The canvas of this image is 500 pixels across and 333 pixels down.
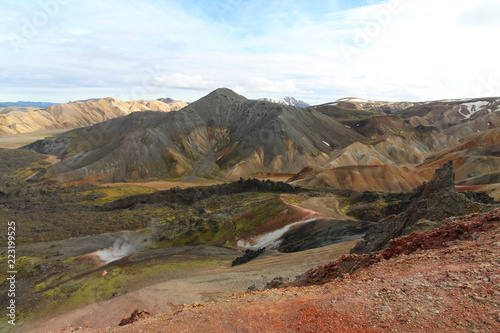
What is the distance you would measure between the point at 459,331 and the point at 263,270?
2154 cm

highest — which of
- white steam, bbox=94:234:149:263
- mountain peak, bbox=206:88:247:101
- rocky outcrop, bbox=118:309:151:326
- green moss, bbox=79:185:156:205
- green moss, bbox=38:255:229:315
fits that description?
mountain peak, bbox=206:88:247:101

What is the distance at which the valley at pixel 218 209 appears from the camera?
78.1ft

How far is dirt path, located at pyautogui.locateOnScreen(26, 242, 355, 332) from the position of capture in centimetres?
2423

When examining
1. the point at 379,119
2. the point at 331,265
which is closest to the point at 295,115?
the point at 379,119

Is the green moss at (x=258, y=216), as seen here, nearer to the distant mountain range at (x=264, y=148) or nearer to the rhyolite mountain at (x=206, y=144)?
the distant mountain range at (x=264, y=148)

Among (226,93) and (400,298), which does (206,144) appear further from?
(400,298)

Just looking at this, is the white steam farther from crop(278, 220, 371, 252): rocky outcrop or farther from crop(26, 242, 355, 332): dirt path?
crop(278, 220, 371, 252): rocky outcrop

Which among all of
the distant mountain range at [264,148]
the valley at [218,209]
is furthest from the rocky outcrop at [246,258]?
the distant mountain range at [264,148]

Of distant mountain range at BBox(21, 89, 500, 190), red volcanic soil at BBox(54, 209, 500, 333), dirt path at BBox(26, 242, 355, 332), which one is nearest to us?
red volcanic soil at BBox(54, 209, 500, 333)

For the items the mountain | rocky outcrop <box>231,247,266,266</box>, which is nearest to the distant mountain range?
the mountain

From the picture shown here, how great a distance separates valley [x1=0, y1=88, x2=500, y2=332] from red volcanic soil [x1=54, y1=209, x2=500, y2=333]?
32cm

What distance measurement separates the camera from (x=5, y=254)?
143ft

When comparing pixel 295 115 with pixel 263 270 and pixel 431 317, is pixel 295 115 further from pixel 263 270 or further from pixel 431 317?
pixel 431 317

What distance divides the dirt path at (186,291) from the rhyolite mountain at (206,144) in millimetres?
81100
